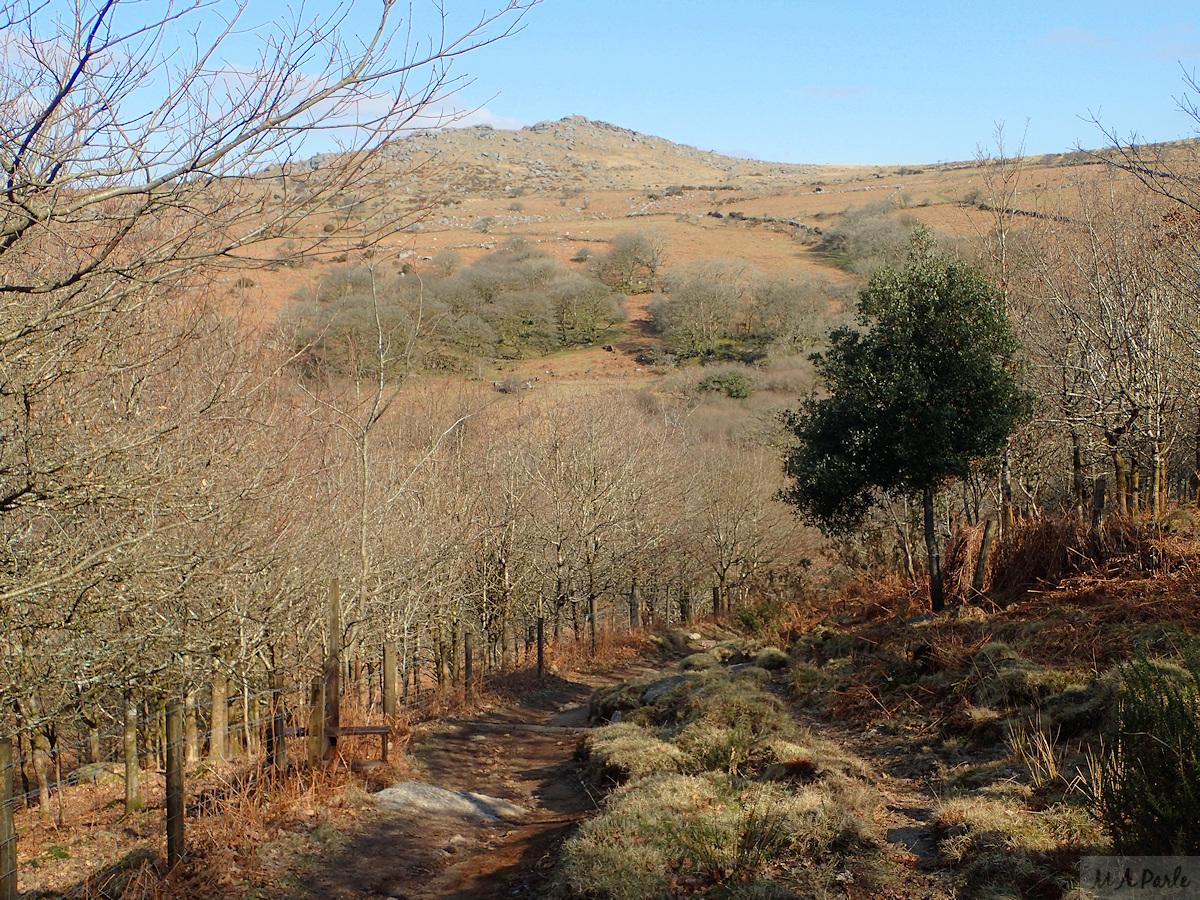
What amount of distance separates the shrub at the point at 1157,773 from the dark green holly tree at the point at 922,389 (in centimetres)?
862

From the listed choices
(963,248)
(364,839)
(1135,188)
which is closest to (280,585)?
(364,839)

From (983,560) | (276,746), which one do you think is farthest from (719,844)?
(983,560)

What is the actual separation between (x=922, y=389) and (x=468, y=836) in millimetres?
9094

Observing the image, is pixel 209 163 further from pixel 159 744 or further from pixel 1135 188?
pixel 1135 188

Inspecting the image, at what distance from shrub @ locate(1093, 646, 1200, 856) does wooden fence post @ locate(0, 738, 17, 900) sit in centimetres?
645

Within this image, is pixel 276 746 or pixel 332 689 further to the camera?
pixel 332 689

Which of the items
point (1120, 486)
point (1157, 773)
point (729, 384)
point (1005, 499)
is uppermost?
point (729, 384)

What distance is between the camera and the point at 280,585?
436 inches

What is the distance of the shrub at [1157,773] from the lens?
173 inches

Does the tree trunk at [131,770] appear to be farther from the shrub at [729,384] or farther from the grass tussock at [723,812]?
the shrub at [729,384]

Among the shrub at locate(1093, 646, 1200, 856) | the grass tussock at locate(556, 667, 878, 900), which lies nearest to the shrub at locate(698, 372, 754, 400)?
the grass tussock at locate(556, 667, 878, 900)

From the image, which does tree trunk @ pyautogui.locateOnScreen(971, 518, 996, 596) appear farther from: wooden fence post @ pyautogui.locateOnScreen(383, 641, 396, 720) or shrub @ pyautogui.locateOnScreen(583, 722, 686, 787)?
wooden fence post @ pyautogui.locateOnScreen(383, 641, 396, 720)

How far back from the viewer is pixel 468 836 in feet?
27.4

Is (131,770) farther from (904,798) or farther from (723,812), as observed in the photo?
(904,798)
